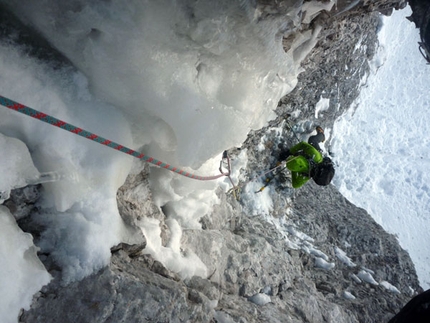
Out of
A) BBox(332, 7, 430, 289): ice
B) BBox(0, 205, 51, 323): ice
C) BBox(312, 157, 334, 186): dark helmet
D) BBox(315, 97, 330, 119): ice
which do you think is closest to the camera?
BBox(0, 205, 51, 323): ice

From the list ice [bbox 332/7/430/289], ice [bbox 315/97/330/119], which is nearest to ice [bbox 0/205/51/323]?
ice [bbox 315/97/330/119]

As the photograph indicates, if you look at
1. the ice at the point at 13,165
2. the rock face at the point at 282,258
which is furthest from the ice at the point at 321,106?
the ice at the point at 13,165

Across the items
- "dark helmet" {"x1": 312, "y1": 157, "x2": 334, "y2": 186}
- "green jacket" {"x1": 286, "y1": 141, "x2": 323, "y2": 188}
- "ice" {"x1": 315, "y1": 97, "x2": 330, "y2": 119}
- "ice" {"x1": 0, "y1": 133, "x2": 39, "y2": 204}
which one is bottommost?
"ice" {"x1": 0, "y1": 133, "x2": 39, "y2": 204}

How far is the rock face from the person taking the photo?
171cm

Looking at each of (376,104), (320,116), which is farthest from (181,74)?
(376,104)

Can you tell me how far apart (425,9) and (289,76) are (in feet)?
3.53

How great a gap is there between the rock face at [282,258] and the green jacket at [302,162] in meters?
0.57

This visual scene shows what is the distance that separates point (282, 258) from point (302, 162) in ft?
4.56

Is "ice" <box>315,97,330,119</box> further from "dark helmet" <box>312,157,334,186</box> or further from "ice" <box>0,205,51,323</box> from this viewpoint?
"ice" <box>0,205,51,323</box>

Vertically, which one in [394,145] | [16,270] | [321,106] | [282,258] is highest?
[394,145]

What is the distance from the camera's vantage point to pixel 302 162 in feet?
13.9

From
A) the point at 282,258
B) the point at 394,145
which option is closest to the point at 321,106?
the point at 282,258

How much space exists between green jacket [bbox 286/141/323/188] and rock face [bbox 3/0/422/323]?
0.57m

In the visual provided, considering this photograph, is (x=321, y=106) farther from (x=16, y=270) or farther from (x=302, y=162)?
(x=16, y=270)
